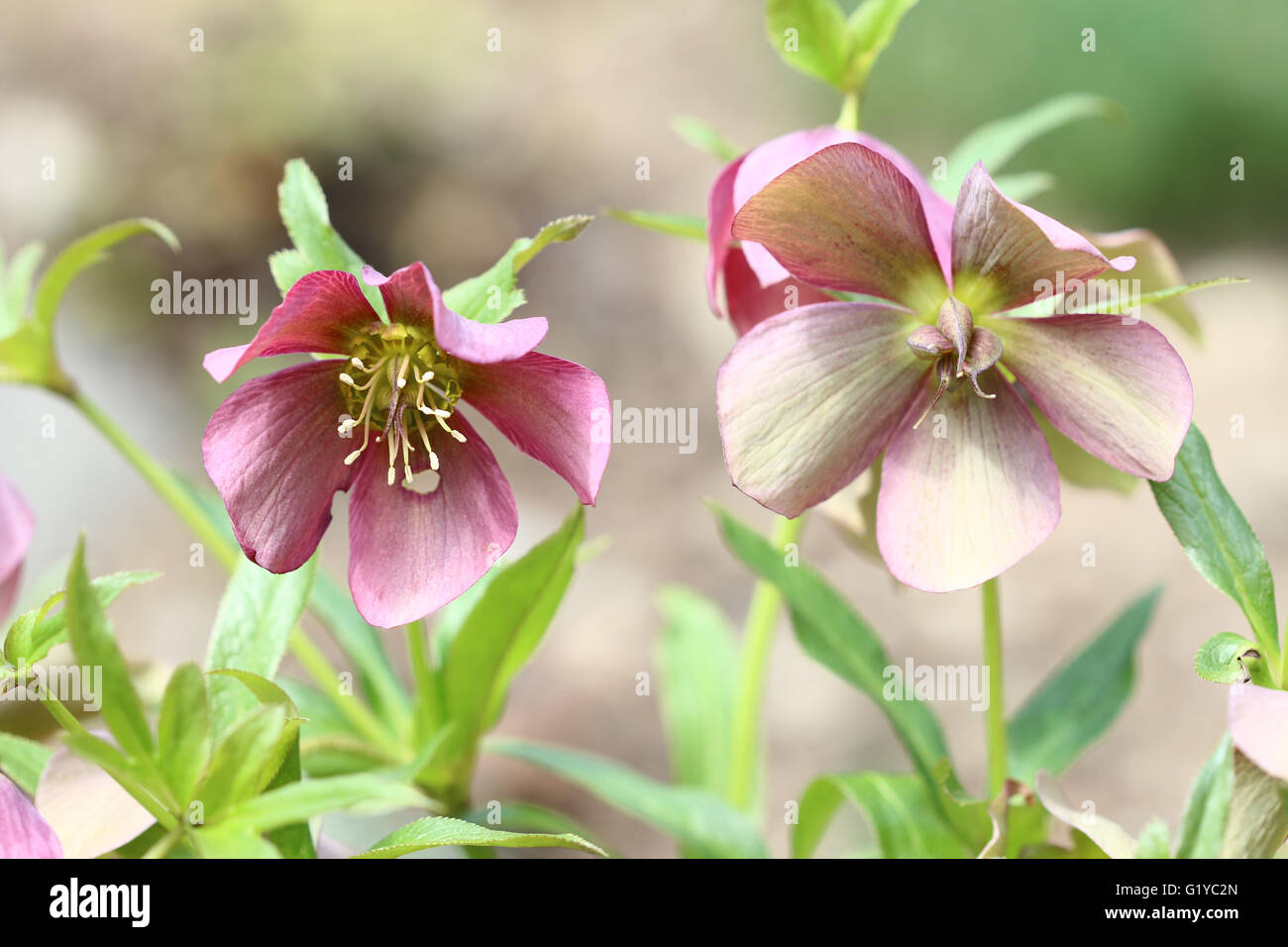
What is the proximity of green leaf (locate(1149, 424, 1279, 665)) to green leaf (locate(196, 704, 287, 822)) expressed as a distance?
31 cm

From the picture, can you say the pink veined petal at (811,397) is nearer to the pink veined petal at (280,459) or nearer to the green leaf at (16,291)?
the pink veined petal at (280,459)

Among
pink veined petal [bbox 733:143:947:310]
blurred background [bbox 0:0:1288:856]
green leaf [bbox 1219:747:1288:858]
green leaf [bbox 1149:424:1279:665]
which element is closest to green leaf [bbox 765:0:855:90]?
pink veined petal [bbox 733:143:947:310]

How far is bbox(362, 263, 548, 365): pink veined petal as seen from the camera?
34 centimetres

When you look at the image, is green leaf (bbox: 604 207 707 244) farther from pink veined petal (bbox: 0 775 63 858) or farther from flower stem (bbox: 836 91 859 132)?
pink veined petal (bbox: 0 775 63 858)

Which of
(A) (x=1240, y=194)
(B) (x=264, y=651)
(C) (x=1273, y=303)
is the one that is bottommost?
(B) (x=264, y=651)

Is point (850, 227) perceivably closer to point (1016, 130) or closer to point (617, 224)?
point (1016, 130)

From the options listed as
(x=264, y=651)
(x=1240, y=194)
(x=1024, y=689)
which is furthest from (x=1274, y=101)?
(x=264, y=651)

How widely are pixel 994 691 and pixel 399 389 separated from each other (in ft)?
0.92

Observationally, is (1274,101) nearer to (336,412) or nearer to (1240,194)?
(1240,194)

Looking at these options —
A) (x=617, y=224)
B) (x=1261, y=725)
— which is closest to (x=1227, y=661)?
(x=1261, y=725)

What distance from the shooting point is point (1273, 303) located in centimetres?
262

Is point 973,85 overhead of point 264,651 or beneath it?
overhead

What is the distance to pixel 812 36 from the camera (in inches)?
19.8

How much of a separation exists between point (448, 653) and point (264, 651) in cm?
13
